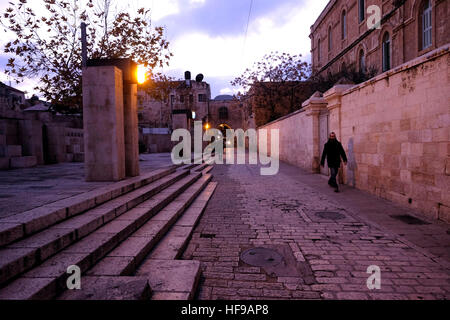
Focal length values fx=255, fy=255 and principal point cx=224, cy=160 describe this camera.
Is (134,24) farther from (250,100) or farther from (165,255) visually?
(250,100)

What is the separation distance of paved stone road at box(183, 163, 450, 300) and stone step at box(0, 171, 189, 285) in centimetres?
129

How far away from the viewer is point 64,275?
7.41 ft

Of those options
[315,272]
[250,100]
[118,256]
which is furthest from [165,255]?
[250,100]

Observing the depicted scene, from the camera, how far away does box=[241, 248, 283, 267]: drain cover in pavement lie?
10.6ft

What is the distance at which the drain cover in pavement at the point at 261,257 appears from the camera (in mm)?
3242

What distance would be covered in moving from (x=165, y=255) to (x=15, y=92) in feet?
172

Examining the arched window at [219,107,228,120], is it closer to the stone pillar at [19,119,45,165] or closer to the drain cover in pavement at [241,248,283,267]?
the stone pillar at [19,119,45,165]

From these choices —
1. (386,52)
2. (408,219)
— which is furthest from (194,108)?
(408,219)

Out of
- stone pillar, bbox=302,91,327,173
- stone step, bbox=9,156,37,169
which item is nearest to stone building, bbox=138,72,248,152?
stone pillar, bbox=302,91,327,173

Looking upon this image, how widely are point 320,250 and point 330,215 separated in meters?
1.82

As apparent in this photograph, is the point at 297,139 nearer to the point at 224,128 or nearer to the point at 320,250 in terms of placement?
the point at 320,250

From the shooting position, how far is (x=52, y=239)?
261 cm

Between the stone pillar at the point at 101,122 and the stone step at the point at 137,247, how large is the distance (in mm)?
1928
